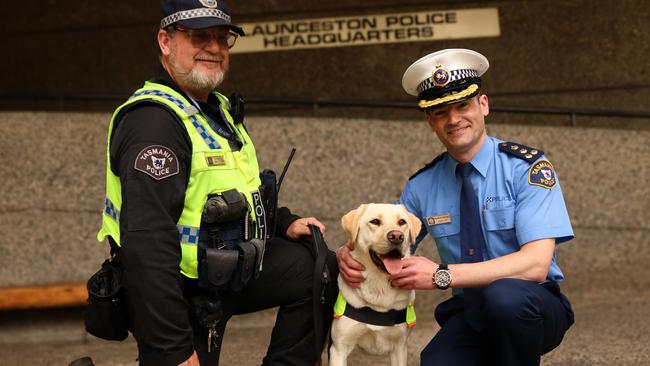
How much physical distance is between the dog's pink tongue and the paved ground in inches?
49.4

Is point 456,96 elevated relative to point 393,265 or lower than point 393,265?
elevated

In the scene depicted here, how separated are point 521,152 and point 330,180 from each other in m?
2.79

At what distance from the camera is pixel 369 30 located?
6543mm

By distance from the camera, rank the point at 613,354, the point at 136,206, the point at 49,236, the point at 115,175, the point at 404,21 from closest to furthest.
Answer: the point at 136,206 < the point at 115,175 < the point at 613,354 < the point at 49,236 < the point at 404,21

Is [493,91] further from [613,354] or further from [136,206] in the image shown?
[136,206]

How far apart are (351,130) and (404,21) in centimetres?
113

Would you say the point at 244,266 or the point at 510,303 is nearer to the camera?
the point at 510,303

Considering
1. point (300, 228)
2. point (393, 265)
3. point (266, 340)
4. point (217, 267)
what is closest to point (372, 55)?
point (266, 340)

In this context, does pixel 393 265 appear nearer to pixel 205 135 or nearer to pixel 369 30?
pixel 205 135

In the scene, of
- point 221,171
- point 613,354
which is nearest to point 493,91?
point 613,354

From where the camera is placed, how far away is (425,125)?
5.96 m

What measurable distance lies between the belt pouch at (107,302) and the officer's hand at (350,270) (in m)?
0.89

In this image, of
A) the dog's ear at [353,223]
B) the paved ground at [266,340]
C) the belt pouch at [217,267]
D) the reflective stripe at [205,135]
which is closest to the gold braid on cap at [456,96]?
the dog's ear at [353,223]

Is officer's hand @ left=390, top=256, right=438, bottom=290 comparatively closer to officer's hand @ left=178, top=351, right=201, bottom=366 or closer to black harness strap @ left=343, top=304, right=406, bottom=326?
black harness strap @ left=343, top=304, right=406, bottom=326
